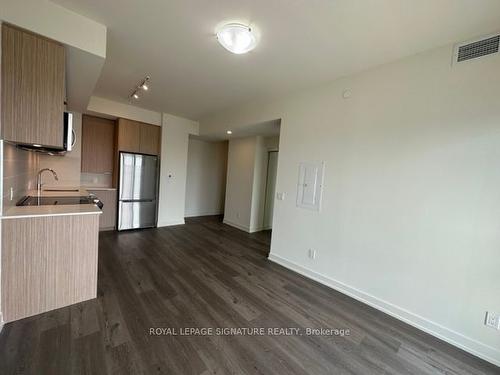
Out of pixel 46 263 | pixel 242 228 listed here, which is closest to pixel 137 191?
pixel 242 228

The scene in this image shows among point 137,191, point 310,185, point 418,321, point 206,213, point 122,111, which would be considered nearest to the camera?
point 418,321

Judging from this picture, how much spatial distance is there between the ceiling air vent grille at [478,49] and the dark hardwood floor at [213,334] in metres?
2.62

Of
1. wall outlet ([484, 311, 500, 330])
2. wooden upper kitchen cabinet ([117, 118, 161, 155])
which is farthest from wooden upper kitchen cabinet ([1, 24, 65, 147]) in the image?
wall outlet ([484, 311, 500, 330])

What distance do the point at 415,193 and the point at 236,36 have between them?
7.74 feet

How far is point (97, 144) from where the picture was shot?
459cm

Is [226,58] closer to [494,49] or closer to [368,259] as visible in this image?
[494,49]

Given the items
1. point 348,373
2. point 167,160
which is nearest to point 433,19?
point 348,373

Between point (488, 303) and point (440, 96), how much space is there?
1.90m

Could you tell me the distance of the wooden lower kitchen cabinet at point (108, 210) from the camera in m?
4.43

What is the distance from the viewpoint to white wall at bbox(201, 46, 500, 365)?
6.02 feet

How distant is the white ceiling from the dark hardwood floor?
273 centimetres

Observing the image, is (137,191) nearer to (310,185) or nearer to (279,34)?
(310,185)

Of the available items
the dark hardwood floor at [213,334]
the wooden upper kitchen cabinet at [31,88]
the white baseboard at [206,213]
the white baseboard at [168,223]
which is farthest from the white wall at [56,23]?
the white baseboard at [206,213]

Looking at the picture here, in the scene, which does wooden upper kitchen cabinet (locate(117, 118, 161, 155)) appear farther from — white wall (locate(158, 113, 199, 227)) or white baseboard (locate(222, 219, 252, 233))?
white baseboard (locate(222, 219, 252, 233))
